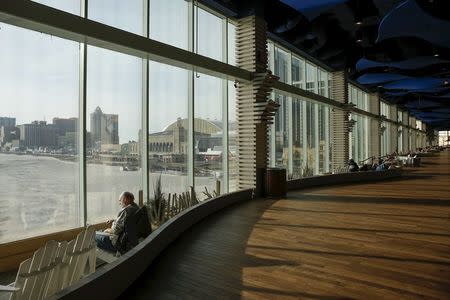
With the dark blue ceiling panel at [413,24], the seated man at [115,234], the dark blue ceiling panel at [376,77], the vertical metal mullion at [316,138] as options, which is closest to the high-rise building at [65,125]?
the seated man at [115,234]

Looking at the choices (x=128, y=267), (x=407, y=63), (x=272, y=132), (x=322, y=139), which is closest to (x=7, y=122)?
(x=128, y=267)

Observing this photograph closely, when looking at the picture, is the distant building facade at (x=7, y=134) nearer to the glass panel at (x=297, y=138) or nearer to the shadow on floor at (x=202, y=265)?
the shadow on floor at (x=202, y=265)

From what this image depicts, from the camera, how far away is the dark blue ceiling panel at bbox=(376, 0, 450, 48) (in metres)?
8.23

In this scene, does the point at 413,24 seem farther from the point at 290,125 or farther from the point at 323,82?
the point at 323,82

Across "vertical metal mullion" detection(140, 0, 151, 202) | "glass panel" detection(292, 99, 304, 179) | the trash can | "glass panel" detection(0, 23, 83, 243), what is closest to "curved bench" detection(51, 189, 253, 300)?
"vertical metal mullion" detection(140, 0, 151, 202)

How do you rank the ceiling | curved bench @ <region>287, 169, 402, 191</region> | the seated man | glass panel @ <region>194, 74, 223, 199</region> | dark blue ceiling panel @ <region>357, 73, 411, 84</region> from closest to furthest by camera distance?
the seated man → glass panel @ <region>194, 74, 223, 199</region> → the ceiling → curved bench @ <region>287, 169, 402, 191</region> → dark blue ceiling panel @ <region>357, 73, 411, 84</region>

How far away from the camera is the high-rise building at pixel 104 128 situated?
5781mm

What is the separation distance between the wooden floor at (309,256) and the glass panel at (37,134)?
2.04 metres

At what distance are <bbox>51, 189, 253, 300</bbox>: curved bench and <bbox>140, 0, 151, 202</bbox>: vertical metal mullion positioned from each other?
1.44 m

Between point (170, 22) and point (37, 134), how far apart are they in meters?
3.15

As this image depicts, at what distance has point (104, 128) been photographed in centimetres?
598

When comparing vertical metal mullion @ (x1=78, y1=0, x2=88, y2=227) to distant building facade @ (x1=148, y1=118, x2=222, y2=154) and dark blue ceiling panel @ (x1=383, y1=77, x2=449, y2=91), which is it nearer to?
distant building facade @ (x1=148, y1=118, x2=222, y2=154)

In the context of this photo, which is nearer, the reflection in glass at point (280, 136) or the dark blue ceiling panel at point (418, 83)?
the reflection in glass at point (280, 136)

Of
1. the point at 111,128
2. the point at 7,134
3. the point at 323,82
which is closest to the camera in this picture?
the point at 7,134
